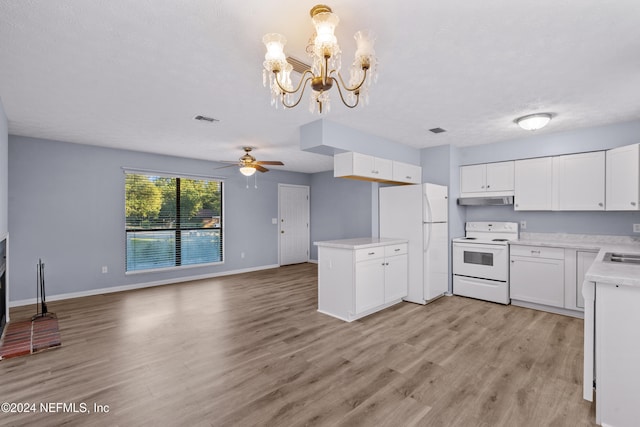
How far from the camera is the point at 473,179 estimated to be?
4.88 metres

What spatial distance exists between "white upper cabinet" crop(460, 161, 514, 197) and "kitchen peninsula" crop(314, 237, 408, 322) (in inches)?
64.8

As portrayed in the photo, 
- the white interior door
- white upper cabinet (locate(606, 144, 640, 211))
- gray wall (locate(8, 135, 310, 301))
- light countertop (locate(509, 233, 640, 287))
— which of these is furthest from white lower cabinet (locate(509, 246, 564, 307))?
gray wall (locate(8, 135, 310, 301))

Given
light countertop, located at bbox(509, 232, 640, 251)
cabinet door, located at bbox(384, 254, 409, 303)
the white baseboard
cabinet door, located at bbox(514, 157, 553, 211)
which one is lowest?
the white baseboard

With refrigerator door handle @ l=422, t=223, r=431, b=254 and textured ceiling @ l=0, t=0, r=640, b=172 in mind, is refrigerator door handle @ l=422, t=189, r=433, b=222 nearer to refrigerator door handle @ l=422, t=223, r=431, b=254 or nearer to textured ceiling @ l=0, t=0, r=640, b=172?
refrigerator door handle @ l=422, t=223, r=431, b=254

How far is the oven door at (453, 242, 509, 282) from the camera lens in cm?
427

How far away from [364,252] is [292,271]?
139 inches

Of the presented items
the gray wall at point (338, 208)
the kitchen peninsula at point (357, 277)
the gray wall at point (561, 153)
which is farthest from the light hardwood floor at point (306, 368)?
the gray wall at point (338, 208)

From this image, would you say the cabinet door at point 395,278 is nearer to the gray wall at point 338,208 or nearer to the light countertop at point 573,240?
the light countertop at point 573,240

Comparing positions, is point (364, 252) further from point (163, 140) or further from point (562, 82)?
point (163, 140)

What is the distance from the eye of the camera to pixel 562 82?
263cm

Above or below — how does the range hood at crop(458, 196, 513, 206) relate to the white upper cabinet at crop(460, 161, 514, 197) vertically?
below

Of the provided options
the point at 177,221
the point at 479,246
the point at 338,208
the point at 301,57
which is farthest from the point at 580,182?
the point at 177,221

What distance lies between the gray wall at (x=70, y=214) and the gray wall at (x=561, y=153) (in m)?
5.38

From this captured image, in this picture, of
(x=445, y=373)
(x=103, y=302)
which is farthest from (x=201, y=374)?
(x=103, y=302)
